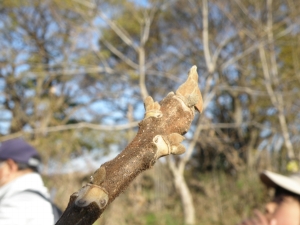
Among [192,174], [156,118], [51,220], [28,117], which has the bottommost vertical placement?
[51,220]

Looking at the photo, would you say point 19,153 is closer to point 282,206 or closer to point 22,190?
point 22,190

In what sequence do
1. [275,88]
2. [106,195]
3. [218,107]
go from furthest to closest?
[218,107] → [275,88] → [106,195]

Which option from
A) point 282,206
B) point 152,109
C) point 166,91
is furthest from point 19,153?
point 166,91

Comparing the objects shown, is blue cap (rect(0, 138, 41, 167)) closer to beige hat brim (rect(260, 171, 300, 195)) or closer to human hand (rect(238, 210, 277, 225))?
human hand (rect(238, 210, 277, 225))

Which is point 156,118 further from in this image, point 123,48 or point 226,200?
point 123,48

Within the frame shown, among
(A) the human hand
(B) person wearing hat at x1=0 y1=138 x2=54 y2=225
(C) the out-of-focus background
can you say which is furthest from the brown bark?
(C) the out-of-focus background

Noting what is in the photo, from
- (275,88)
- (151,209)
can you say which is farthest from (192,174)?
(275,88)

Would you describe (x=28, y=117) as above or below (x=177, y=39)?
below
